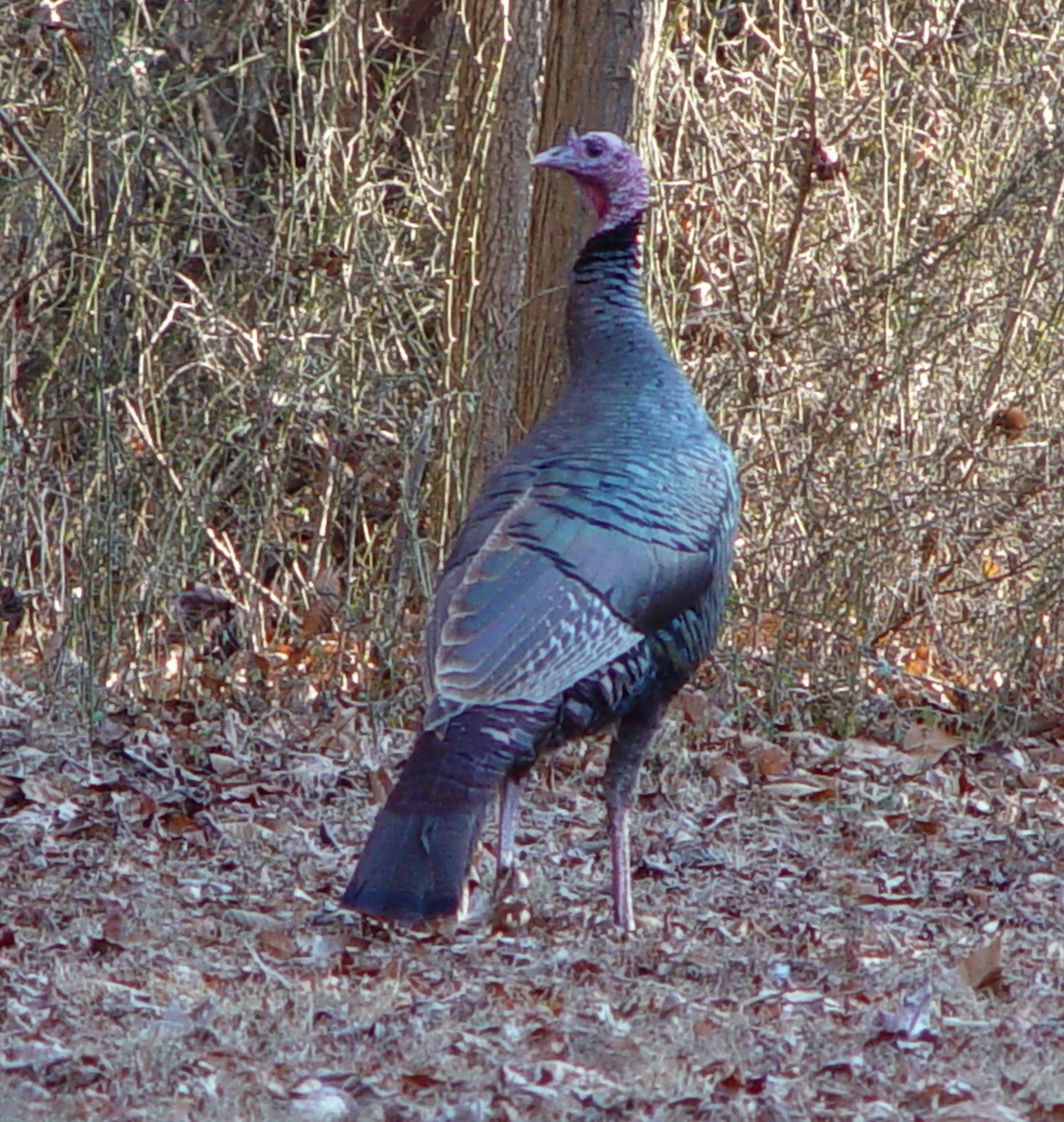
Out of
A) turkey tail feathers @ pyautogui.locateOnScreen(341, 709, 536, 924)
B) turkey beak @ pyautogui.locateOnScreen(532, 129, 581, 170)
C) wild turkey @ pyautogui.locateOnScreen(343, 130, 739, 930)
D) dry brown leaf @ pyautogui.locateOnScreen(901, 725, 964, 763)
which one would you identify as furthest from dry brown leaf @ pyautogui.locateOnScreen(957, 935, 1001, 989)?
dry brown leaf @ pyautogui.locateOnScreen(901, 725, 964, 763)

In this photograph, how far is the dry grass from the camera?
6.58 m

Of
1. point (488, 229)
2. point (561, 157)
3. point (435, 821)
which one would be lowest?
point (435, 821)

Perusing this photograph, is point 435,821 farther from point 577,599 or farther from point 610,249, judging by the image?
point 610,249

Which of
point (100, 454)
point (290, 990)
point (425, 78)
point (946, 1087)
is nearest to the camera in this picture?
point (946, 1087)

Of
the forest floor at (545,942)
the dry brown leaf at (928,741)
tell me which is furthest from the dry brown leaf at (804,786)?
the dry brown leaf at (928,741)

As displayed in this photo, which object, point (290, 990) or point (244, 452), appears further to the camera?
point (244, 452)

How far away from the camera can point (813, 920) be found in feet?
17.6

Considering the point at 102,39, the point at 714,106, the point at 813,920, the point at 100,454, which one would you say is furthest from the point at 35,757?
the point at 714,106

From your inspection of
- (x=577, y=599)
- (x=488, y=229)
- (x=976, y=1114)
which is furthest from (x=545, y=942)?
(x=488, y=229)

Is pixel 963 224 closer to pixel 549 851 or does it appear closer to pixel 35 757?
pixel 549 851

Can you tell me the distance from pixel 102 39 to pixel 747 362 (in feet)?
8.57

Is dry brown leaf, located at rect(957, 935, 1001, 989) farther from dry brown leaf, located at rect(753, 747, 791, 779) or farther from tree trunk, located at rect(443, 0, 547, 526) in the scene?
tree trunk, located at rect(443, 0, 547, 526)

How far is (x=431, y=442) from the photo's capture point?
7719mm

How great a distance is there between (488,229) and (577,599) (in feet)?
9.43
